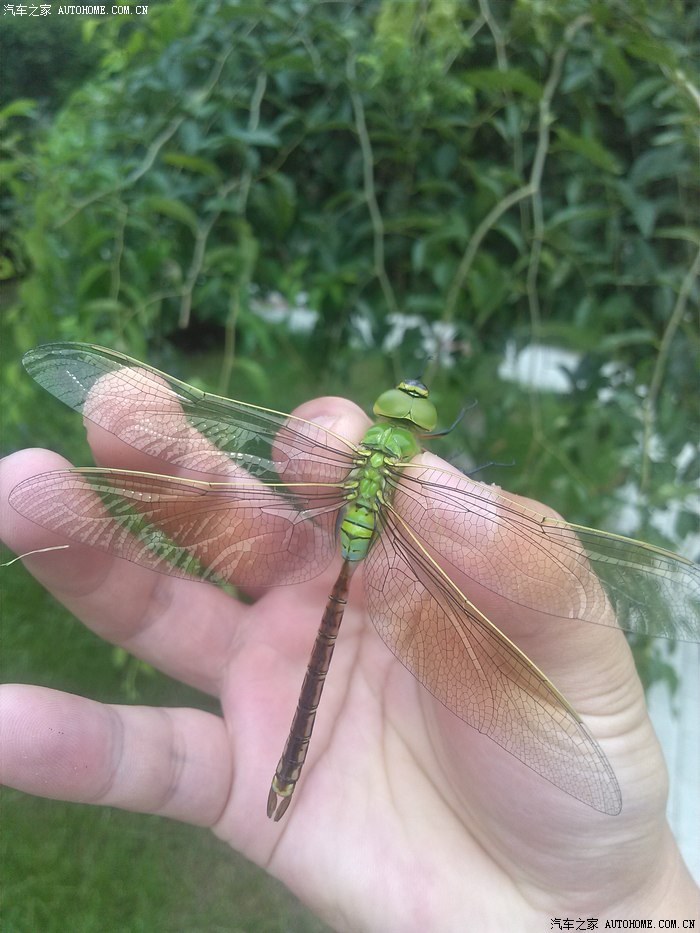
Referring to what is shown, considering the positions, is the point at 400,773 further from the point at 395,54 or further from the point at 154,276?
the point at 395,54

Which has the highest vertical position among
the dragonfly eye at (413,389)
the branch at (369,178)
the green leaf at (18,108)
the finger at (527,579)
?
the green leaf at (18,108)

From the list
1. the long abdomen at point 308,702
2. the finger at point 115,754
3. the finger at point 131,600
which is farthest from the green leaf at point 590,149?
the finger at point 115,754

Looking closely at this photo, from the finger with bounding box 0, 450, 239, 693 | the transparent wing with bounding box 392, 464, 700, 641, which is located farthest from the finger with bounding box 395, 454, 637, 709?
the finger with bounding box 0, 450, 239, 693

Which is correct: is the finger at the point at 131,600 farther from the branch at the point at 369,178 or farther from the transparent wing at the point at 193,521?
the branch at the point at 369,178

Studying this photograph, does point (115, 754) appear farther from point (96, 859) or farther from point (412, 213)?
point (412, 213)

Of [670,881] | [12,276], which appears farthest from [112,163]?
[670,881]
